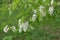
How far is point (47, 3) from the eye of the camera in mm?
1905

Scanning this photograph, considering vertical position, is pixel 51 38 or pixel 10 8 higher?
pixel 10 8

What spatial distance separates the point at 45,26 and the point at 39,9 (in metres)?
3.82

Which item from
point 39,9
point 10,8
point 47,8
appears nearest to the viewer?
point 39,9

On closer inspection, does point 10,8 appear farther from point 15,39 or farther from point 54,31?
point 54,31

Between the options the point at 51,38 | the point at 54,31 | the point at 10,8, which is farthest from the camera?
the point at 54,31

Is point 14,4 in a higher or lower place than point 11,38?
higher

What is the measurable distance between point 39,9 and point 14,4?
0.27 m

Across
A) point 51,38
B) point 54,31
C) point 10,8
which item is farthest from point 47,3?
point 54,31

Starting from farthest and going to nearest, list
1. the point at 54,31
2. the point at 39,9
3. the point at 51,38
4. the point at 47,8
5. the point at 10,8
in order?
the point at 54,31
the point at 51,38
the point at 10,8
the point at 47,8
the point at 39,9

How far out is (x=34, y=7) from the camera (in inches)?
76.4

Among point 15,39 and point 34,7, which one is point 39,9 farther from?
point 15,39

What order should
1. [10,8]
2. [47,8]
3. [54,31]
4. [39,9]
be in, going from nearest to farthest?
[39,9]
[47,8]
[10,8]
[54,31]

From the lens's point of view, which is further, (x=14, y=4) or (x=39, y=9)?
(x=14, y=4)

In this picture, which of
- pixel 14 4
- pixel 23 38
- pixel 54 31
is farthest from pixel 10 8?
pixel 54 31
